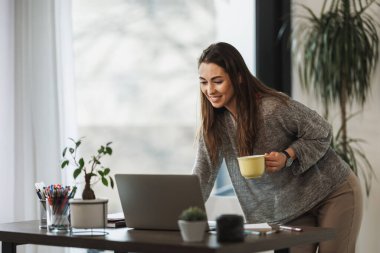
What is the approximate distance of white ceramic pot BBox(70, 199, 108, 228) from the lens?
2238 mm

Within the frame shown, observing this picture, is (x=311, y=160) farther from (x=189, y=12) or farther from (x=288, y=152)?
(x=189, y=12)

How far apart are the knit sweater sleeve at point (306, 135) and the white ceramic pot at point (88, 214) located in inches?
29.2

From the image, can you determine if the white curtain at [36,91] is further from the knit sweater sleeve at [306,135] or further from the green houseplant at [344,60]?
the knit sweater sleeve at [306,135]

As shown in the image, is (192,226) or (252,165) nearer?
(192,226)

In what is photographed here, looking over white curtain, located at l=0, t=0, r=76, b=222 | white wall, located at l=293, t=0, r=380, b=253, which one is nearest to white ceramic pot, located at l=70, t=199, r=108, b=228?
white curtain, located at l=0, t=0, r=76, b=222

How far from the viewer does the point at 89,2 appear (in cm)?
455

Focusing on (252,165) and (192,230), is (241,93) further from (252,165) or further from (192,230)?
(192,230)

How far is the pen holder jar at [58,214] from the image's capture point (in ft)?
7.50

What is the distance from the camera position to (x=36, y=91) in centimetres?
388

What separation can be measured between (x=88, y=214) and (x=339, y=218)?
0.97m

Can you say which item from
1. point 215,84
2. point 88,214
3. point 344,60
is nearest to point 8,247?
point 88,214

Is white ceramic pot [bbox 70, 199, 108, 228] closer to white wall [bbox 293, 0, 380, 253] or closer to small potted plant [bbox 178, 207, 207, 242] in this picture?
small potted plant [bbox 178, 207, 207, 242]

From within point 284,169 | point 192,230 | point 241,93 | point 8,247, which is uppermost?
point 241,93

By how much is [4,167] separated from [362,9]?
2030 mm
